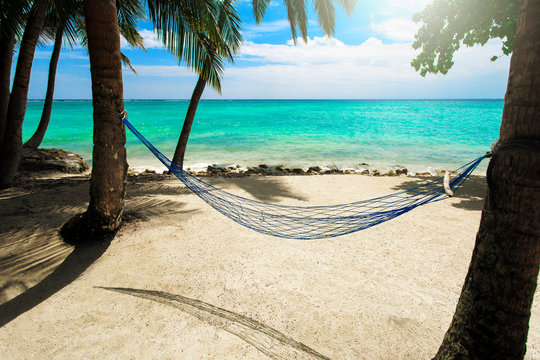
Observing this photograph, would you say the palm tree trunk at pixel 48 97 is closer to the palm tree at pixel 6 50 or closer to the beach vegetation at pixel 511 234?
the palm tree at pixel 6 50

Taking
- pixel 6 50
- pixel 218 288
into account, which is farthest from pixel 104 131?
pixel 6 50

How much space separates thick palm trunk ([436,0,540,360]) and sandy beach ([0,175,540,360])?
575mm

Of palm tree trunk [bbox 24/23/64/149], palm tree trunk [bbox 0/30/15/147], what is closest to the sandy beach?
palm tree trunk [bbox 0/30/15/147]

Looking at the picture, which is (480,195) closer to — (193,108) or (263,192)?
(263,192)

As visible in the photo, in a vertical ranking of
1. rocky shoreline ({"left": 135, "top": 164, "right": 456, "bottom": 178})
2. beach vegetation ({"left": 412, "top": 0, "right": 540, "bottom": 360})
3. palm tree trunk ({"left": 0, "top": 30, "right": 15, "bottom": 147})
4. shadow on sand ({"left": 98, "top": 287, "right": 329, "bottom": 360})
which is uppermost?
palm tree trunk ({"left": 0, "top": 30, "right": 15, "bottom": 147})

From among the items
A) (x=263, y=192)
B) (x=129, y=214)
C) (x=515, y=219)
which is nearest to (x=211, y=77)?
(x=263, y=192)

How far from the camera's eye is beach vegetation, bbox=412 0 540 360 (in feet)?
3.85

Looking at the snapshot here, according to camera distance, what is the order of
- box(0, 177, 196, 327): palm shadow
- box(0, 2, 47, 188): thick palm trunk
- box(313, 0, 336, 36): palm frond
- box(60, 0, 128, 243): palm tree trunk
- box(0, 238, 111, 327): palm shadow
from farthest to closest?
box(313, 0, 336, 36): palm frond < box(0, 2, 47, 188): thick palm trunk < box(60, 0, 128, 243): palm tree trunk < box(0, 177, 196, 327): palm shadow < box(0, 238, 111, 327): palm shadow

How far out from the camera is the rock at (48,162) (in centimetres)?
626

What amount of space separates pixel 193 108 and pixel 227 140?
399 inches

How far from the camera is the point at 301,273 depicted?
261cm

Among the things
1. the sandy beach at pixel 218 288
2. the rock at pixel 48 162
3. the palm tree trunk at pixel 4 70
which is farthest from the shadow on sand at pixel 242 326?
the rock at pixel 48 162

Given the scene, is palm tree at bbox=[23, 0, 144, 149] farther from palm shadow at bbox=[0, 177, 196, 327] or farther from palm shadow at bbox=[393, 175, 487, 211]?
palm shadow at bbox=[393, 175, 487, 211]

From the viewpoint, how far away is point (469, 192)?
5094 millimetres
